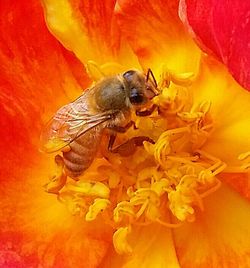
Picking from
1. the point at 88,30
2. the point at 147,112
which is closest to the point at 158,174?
the point at 147,112

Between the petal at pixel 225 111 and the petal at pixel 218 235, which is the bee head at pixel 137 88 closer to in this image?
the petal at pixel 225 111

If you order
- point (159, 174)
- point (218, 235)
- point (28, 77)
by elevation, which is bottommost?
point (218, 235)

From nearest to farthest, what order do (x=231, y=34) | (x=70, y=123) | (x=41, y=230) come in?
(x=231, y=34) < (x=70, y=123) < (x=41, y=230)

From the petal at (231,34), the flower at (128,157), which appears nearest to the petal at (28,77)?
the flower at (128,157)

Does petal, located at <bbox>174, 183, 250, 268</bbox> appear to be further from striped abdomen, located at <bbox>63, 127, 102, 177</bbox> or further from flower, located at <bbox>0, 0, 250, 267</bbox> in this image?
striped abdomen, located at <bbox>63, 127, 102, 177</bbox>

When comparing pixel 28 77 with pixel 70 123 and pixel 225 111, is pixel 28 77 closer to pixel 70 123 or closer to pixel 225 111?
pixel 70 123

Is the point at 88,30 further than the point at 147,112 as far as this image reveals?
Yes

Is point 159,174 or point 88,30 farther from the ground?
point 88,30
